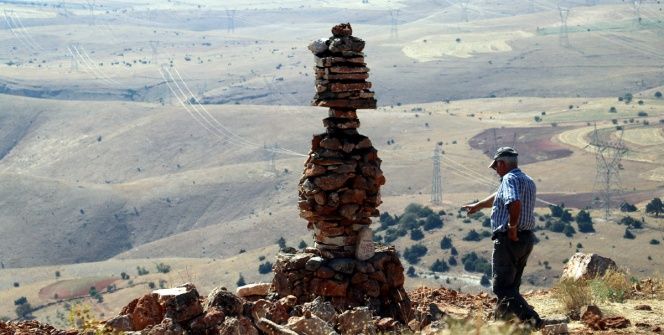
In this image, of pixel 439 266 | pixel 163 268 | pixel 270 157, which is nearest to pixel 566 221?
pixel 439 266

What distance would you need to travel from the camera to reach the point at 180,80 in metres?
198

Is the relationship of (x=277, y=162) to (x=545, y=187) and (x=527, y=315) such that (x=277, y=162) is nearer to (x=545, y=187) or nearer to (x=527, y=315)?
(x=545, y=187)

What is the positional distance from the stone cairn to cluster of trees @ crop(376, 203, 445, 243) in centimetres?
5889

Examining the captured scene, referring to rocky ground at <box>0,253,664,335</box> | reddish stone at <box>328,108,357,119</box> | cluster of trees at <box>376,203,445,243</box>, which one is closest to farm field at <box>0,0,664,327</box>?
cluster of trees at <box>376,203,445,243</box>

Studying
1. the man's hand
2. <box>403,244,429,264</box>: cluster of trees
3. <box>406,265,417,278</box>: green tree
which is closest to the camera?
the man's hand

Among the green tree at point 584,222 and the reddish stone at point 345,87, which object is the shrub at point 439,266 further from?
the reddish stone at point 345,87

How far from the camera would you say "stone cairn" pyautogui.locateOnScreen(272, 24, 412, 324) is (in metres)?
15.3

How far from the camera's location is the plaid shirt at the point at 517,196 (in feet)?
39.2

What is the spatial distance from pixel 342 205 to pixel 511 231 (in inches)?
156

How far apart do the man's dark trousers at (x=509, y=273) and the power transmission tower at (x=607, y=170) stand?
Answer: 216ft

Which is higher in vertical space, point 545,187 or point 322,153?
point 322,153

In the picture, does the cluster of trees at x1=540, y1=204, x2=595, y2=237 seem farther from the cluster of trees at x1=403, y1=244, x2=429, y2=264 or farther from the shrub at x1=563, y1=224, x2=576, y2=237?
the cluster of trees at x1=403, y1=244, x2=429, y2=264

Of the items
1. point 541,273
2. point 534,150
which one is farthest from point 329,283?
point 534,150

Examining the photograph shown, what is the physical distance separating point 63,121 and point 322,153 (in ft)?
498
